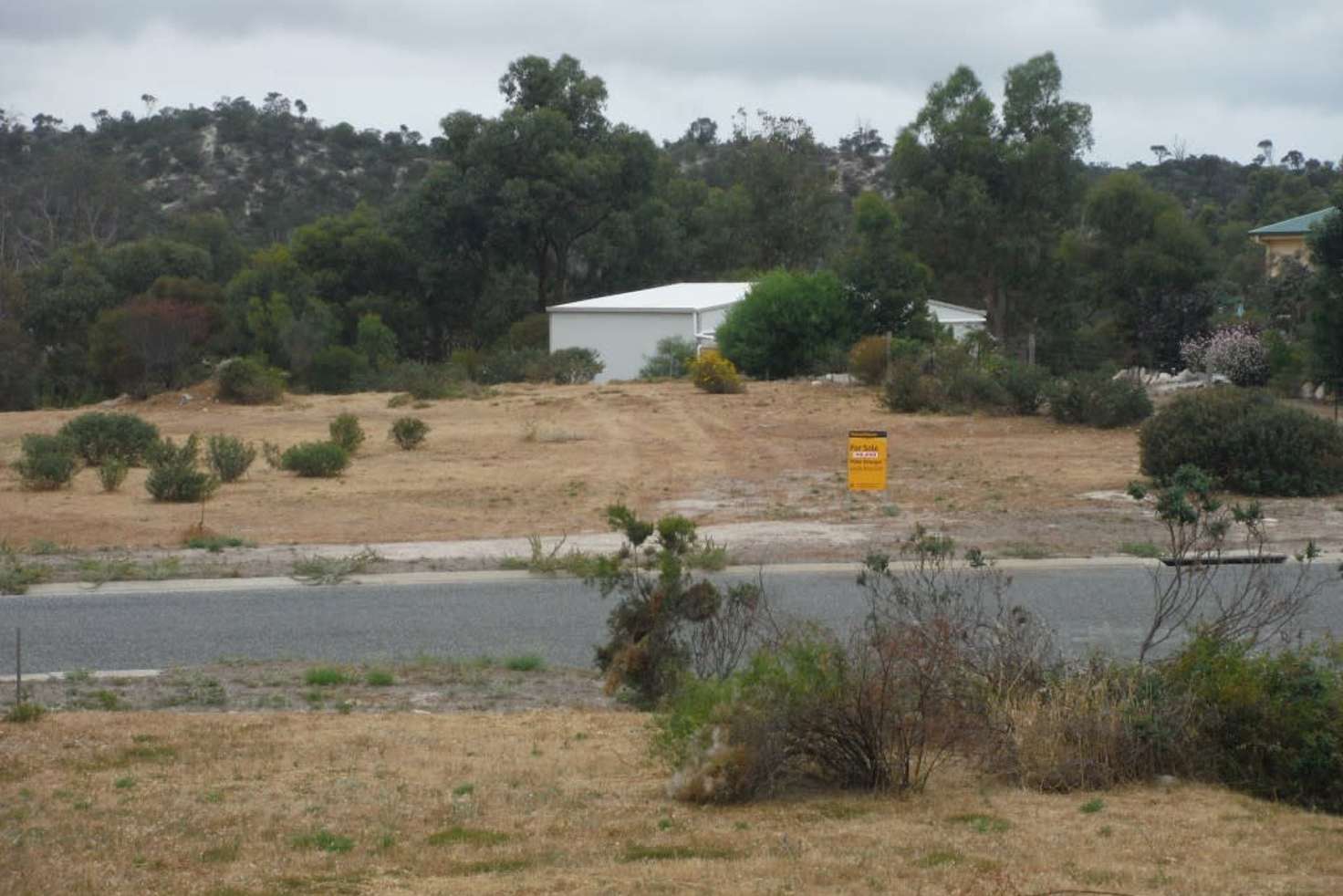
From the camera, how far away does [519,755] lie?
8758 millimetres

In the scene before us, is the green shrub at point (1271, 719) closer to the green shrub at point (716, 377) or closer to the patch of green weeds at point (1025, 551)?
the patch of green weeds at point (1025, 551)

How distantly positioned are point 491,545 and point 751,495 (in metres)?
5.96

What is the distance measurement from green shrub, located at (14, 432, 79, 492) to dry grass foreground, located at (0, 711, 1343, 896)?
59.0 feet

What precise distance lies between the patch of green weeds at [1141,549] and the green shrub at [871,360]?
23801mm

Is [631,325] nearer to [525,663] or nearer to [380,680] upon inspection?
[525,663]

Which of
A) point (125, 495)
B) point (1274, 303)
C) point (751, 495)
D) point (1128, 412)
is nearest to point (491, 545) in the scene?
point (751, 495)

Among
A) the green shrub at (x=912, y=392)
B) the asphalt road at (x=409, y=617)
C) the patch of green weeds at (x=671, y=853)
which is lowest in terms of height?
the asphalt road at (x=409, y=617)

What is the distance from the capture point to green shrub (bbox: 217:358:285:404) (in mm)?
44875

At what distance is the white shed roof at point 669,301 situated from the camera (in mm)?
53875

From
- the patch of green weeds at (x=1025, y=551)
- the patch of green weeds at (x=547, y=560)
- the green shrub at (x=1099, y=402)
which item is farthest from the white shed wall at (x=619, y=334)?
the patch of green weeds at (x=547, y=560)

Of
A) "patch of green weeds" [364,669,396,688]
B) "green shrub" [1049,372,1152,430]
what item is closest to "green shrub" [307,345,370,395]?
"green shrub" [1049,372,1152,430]

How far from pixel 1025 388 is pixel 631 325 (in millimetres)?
20185

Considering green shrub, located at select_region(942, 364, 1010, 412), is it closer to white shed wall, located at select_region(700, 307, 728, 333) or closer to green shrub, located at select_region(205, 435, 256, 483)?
white shed wall, located at select_region(700, 307, 728, 333)

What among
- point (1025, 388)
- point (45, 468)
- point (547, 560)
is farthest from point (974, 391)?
point (547, 560)
